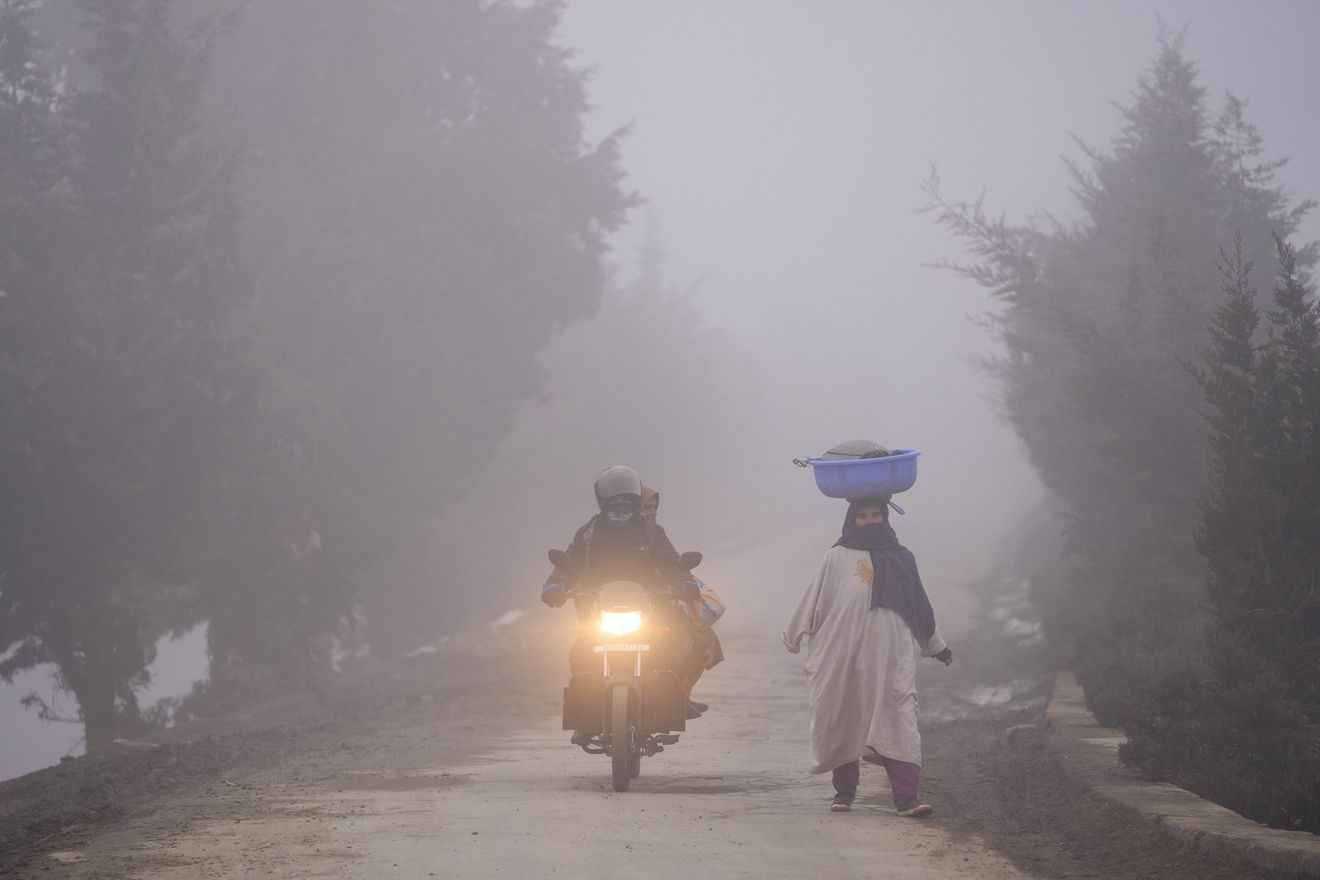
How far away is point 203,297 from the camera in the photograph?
1862 cm

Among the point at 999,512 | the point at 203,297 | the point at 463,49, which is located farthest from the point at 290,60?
the point at 999,512

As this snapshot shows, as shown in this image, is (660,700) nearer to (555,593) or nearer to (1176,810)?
(555,593)

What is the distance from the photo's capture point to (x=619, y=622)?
30.1 ft

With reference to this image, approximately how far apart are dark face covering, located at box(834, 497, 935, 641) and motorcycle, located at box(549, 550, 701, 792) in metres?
1.08

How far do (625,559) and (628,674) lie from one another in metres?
0.78

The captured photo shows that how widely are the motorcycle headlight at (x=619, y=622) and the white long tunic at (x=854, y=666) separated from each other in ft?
3.34

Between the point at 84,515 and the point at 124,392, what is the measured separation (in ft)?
5.05

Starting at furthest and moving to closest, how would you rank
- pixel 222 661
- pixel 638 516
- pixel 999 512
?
pixel 999 512 < pixel 222 661 < pixel 638 516

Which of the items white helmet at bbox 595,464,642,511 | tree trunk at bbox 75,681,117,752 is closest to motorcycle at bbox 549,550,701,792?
white helmet at bbox 595,464,642,511

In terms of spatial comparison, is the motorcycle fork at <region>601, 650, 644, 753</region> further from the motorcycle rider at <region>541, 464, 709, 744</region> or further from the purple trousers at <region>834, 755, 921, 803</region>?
the purple trousers at <region>834, 755, 921, 803</region>

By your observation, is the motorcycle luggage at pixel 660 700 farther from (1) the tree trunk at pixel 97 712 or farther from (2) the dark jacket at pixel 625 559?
(1) the tree trunk at pixel 97 712

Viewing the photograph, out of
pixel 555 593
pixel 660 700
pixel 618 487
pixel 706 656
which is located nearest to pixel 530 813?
pixel 660 700

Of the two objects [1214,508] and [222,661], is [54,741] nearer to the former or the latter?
[222,661]

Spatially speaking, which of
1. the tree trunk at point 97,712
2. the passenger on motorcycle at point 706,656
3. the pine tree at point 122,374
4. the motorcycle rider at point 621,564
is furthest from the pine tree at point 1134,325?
the tree trunk at point 97,712
